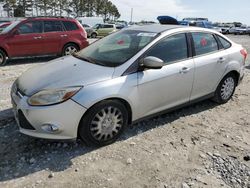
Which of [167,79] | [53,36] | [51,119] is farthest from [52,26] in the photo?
[51,119]

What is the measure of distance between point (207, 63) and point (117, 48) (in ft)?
5.17

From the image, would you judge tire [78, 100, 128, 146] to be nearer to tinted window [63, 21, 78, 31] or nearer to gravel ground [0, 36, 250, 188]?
gravel ground [0, 36, 250, 188]

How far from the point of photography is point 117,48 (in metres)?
4.31

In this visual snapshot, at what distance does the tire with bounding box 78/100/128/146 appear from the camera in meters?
3.43

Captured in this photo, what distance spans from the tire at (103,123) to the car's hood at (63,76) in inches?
14.2

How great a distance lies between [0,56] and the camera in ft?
29.2

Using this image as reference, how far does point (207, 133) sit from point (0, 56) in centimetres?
733

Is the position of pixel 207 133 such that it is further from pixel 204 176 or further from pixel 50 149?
pixel 50 149

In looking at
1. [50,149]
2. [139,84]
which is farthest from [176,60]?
[50,149]

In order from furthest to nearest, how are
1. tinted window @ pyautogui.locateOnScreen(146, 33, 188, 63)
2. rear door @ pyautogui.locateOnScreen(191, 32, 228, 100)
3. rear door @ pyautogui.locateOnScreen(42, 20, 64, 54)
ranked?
rear door @ pyautogui.locateOnScreen(42, 20, 64, 54) → rear door @ pyautogui.locateOnScreen(191, 32, 228, 100) → tinted window @ pyautogui.locateOnScreen(146, 33, 188, 63)

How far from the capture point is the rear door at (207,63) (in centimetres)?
456

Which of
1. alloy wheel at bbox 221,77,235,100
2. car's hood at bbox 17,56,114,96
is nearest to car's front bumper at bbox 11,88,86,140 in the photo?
car's hood at bbox 17,56,114,96

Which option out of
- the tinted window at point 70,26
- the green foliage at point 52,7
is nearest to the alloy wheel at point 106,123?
the tinted window at point 70,26

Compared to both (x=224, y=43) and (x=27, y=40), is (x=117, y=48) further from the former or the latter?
(x=27, y=40)
